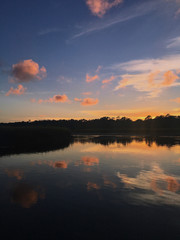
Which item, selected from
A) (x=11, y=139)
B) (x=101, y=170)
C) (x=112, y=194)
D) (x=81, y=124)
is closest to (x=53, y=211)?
(x=112, y=194)

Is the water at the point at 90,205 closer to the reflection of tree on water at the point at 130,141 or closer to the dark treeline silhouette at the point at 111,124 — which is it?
the reflection of tree on water at the point at 130,141

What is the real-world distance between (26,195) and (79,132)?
115m

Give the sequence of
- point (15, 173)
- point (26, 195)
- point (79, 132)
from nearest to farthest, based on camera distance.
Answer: point (26, 195), point (15, 173), point (79, 132)

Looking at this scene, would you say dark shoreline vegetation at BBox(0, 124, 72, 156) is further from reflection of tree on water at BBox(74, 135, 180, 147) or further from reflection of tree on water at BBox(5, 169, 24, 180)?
reflection of tree on water at BBox(5, 169, 24, 180)

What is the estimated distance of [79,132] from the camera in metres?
123

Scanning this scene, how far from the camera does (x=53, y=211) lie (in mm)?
7309

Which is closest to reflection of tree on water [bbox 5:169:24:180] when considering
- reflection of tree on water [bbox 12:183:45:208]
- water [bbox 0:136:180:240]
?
water [bbox 0:136:180:240]

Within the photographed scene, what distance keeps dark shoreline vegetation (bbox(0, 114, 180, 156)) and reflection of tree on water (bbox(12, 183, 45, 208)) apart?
14275 millimetres

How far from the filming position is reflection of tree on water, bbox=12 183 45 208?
322 inches

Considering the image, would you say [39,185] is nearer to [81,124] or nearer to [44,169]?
[44,169]

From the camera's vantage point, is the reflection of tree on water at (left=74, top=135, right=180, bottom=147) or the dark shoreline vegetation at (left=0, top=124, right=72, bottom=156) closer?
the dark shoreline vegetation at (left=0, top=124, right=72, bottom=156)

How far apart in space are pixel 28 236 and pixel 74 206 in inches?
99.1

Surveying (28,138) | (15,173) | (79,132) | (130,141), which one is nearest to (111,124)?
(79,132)

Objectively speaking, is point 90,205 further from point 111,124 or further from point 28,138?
point 111,124
